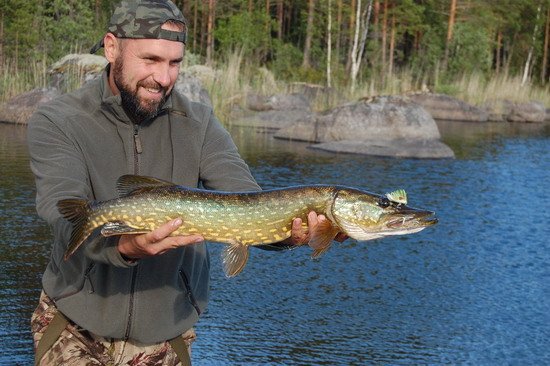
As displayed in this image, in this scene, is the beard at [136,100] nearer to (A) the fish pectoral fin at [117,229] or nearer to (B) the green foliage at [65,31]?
(A) the fish pectoral fin at [117,229]

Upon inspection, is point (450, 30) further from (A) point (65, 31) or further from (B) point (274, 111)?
(A) point (65, 31)

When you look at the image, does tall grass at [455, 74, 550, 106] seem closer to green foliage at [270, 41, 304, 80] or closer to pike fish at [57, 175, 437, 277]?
green foliage at [270, 41, 304, 80]

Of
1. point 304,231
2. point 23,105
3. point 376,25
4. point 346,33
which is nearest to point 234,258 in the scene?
point 304,231

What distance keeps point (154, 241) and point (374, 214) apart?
33.5 inches

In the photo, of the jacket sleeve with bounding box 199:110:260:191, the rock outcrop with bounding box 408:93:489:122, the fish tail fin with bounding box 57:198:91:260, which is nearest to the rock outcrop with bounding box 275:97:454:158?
the rock outcrop with bounding box 408:93:489:122

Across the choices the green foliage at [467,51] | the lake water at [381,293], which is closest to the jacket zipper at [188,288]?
the lake water at [381,293]

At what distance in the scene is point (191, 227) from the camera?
3359mm

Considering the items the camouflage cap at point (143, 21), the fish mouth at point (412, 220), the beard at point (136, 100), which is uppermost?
the camouflage cap at point (143, 21)

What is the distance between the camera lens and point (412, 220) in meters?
3.48

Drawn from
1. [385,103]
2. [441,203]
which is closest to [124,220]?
[441,203]

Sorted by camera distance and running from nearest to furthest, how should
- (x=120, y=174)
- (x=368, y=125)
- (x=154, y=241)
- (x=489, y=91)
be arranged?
(x=154, y=241), (x=120, y=174), (x=368, y=125), (x=489, y=91)

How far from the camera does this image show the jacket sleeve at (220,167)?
3881mm

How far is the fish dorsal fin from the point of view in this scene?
3344mm

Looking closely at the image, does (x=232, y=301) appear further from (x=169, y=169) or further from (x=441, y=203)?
(x=441, y=203)
